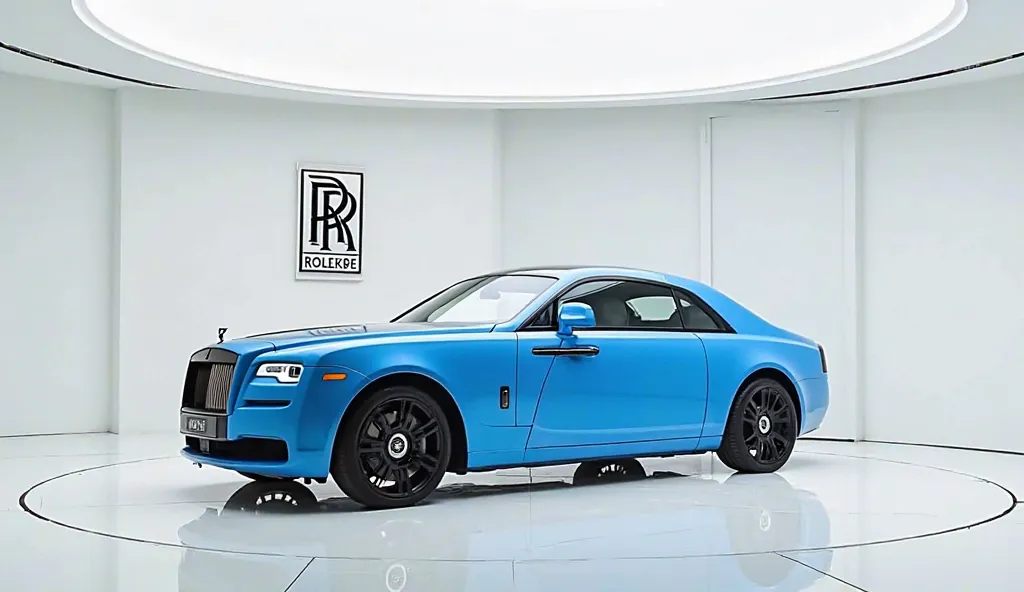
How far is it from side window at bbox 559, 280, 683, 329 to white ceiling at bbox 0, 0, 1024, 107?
3391 millimetres

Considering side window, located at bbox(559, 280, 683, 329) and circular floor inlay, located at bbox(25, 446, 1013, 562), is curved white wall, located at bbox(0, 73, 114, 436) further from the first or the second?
side window, located at bbox(559, 280, 683, 329)

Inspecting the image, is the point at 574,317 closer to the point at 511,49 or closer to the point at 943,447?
the point at 943,447

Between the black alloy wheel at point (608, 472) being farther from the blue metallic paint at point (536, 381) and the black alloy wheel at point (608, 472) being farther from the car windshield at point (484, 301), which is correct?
the car windshield at point (484, 301)

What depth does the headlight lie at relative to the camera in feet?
18.1

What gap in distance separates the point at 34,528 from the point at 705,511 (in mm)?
3303

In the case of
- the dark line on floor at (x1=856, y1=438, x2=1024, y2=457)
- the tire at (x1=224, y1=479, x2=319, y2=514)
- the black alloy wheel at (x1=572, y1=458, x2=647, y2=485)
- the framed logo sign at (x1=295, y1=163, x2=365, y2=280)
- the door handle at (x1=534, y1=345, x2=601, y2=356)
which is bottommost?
the dark line on floor at (x1=856, y1=438, x2=1024, y2=457)

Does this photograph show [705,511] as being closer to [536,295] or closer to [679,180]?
[536,295]

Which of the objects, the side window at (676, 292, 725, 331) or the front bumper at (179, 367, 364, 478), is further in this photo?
the side window at (676, 292, 725, 331)

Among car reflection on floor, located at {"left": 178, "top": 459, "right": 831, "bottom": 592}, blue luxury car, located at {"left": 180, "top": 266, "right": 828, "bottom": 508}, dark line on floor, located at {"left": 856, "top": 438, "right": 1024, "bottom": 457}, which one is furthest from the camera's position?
dark line on floor, located at {"left": 856, "top": 438, "right": 1024, "bottom": 457}

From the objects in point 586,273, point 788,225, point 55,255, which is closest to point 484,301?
point 586,273

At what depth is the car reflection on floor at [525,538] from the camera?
4.09 m

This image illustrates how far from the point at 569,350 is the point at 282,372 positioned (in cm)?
170

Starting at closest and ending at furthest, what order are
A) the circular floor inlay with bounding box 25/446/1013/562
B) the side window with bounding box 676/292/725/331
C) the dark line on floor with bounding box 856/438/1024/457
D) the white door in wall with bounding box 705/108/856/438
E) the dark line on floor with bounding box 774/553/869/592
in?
the dark line on floor with bounding box 774/553/869/592 → the circular floor inlay with bounding box 25/446/1013/562 → the side window with bounding box 676/292/725/331 → the dark line on floor with bounding box 856/438/1024/457 → the white door in wall with bounding box 705/108/856/438

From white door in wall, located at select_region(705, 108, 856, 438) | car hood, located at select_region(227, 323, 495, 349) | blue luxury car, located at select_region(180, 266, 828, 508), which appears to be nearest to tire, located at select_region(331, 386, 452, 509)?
blue luxury car, located at select_region(180, 266, 828, 508)
